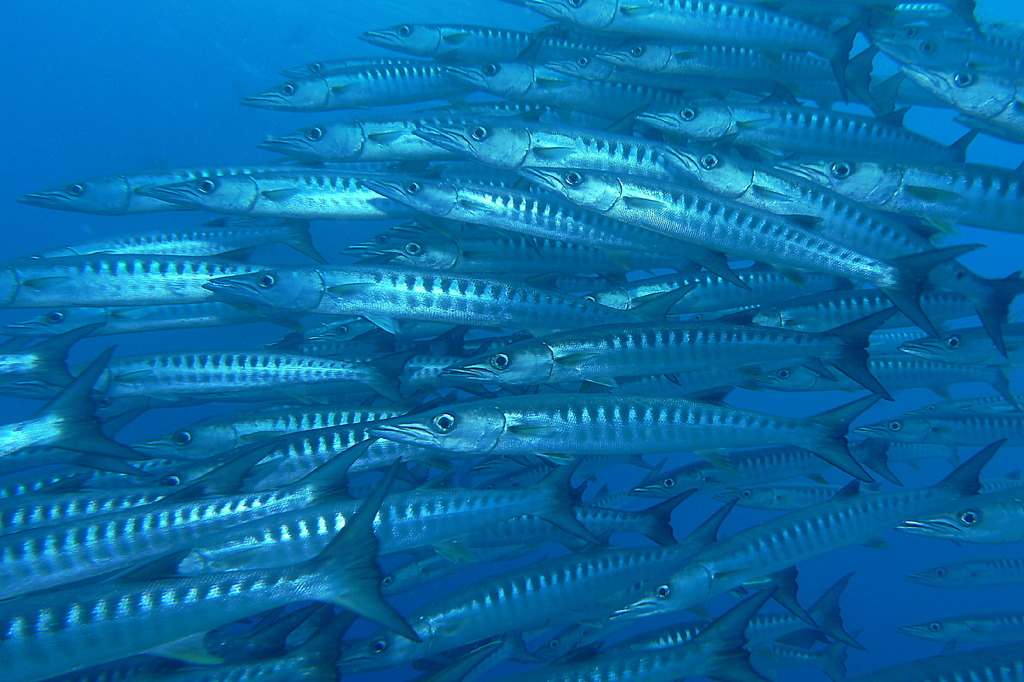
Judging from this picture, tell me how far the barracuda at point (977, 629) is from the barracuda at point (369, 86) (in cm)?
853

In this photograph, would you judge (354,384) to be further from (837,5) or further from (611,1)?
(837,5)

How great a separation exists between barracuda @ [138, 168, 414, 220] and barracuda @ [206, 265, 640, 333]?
0.79 metres

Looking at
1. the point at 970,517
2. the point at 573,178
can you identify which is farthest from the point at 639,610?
the point at 573,178

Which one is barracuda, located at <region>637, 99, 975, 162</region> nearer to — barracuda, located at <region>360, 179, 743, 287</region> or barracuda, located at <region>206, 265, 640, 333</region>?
barracuda, located at <region>360, 179, 743, 287</region>

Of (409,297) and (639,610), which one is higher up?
(409,297)

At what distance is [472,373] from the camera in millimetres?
4051

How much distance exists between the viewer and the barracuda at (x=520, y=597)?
14.7ft

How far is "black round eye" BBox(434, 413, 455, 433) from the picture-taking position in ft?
12.3

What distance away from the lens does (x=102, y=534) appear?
3.49 meters

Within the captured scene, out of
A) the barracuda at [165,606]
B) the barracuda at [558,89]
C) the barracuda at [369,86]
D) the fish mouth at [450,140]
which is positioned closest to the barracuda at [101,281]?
the fish mouth at [450,140]

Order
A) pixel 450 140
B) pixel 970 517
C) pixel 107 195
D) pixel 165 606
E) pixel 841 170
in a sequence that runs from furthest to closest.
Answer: pixel 107 195 → pixel 450 140 → pixel 841 170 → pixel 970 517 → pixel 165 606

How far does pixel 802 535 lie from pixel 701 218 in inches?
112

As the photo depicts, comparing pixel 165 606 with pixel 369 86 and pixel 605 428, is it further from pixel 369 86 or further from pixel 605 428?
pixel 369 86

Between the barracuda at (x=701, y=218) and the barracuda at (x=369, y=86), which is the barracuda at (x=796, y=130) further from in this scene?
the barracuda at (x=369, y=86)
